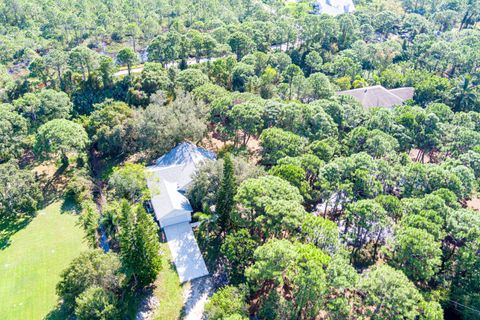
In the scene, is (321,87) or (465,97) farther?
(321,87)

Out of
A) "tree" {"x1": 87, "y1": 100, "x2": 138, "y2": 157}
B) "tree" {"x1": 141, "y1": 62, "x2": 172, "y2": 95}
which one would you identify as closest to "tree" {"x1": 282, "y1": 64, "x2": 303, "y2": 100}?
"tree" {"x1": 141, "y1": 62, "x2": 172, "y2": 95}

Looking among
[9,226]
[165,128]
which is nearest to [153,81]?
[165,128]

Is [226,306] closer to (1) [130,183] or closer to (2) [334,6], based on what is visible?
(1) [130,183]

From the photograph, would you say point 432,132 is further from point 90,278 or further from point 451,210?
point 90,278

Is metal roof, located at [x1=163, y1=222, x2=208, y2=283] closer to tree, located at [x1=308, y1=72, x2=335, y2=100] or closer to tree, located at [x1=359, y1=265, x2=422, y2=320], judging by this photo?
tree, located at [x1=359, y1=265, x2=422, y2=320]

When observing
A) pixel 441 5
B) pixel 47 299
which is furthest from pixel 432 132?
pixel 441 5

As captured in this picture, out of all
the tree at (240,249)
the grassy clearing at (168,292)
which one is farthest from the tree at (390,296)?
the grassy clearing at (168,292)
